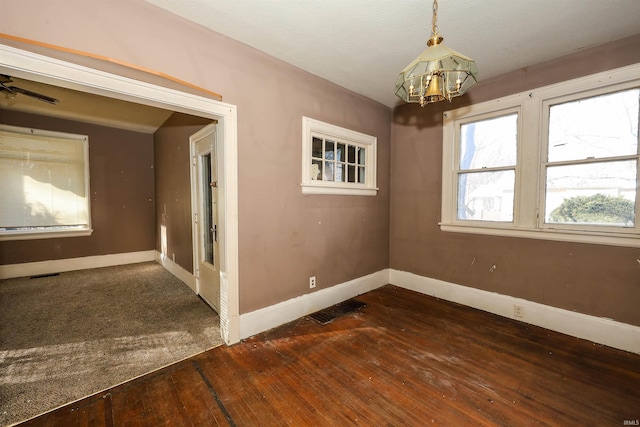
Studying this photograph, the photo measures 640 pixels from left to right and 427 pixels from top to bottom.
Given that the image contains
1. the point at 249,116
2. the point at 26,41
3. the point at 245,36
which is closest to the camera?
the point at 26,41

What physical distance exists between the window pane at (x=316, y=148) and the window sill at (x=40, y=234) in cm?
477

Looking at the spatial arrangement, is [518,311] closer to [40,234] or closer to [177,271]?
[177,271]

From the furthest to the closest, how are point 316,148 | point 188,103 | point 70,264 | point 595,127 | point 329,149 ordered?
point 70,264 < point 329,149 < point 316,148 < point 595,127 < point 188,103

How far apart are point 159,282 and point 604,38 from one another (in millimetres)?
5961

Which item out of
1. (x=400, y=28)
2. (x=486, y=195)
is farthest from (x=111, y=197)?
(x=486, y=195)

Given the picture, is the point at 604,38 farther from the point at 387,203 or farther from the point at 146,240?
the point at 146,240

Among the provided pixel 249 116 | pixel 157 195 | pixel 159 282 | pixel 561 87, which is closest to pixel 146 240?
pixel 157 195

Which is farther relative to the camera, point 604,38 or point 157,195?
point 157,195

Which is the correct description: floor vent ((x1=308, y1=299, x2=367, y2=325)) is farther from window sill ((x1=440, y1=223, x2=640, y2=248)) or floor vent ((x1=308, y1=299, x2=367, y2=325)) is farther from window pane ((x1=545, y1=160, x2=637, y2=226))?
window pane ((x1=545, y1=160, x2=637, y2=226))

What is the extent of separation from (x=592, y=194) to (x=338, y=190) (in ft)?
8.10

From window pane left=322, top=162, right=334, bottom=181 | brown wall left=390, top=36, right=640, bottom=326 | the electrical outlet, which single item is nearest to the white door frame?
window pane left=322, top=162, right=334, bottom=181

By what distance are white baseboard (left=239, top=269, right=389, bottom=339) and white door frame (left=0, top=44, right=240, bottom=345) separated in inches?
6.1

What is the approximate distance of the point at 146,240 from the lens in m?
5.50

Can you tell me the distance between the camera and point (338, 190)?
3.20 m
